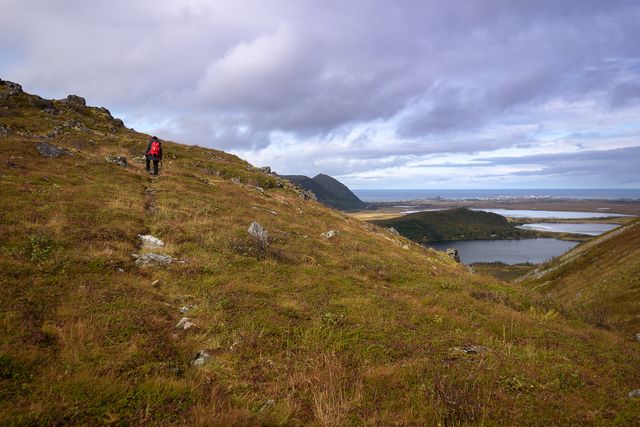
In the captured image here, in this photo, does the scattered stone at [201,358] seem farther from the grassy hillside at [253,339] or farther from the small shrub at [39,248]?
the small shrub at [39,248]

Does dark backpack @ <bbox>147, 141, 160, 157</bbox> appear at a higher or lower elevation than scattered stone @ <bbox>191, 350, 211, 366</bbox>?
higher

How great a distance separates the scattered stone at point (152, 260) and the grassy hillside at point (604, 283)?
19679 millimetres

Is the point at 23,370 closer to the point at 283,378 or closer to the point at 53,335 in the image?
the point at 53,335

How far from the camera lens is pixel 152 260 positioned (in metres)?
13.8

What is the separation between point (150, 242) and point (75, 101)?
78840 mm

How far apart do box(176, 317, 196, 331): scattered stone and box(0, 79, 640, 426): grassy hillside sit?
0.67ft

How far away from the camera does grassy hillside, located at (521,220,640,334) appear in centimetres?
2367

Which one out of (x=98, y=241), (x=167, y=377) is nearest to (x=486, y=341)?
(x=167, y=377)

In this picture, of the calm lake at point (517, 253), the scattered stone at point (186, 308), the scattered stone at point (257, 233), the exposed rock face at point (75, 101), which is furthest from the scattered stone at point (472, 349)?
the calm lake at point (517, 253)

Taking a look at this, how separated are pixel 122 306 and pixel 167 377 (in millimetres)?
3684

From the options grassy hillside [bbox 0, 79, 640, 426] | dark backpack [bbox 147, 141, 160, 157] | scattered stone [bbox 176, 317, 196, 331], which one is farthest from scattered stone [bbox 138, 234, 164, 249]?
dark backpack [bbox 147, 141, 160, 157]

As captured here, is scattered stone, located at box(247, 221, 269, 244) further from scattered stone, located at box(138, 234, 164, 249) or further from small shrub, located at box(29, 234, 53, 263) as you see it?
small shrub, located at box(29, 234, 53, 263)

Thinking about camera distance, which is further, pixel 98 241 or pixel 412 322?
pixel 98 241

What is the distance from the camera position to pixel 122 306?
31.3 ft
